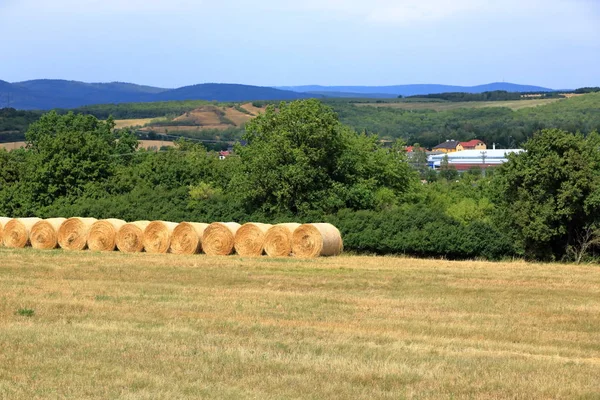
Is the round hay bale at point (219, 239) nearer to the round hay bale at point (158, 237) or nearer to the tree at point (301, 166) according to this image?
the round hay bale at point (158, 237)

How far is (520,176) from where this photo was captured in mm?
45750

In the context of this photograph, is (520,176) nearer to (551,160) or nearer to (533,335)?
(551,160)

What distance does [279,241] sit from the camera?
38.3 m

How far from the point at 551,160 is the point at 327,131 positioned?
37.2ft

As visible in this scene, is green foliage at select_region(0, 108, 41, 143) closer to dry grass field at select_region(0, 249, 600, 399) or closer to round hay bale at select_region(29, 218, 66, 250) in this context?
round hay bale at select_region(29, 218, 66, 250)

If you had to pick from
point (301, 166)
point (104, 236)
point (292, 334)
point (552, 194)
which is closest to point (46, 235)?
point (104, 236)

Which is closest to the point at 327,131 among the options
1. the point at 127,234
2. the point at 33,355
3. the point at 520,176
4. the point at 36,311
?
the point at 520,176

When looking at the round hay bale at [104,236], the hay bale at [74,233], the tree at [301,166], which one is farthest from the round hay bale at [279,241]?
the tree at [301,166]

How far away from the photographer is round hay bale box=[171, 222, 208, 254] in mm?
39281

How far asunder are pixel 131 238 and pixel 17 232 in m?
5.90

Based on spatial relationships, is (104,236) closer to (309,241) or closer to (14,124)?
(309,241)

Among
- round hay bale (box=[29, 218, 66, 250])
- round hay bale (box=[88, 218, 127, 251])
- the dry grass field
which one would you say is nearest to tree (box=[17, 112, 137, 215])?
round hay bale (box=[29, 218, 66, 250])

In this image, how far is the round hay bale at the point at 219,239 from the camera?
127 feet

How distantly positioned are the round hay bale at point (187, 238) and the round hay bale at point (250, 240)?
1.56 m
